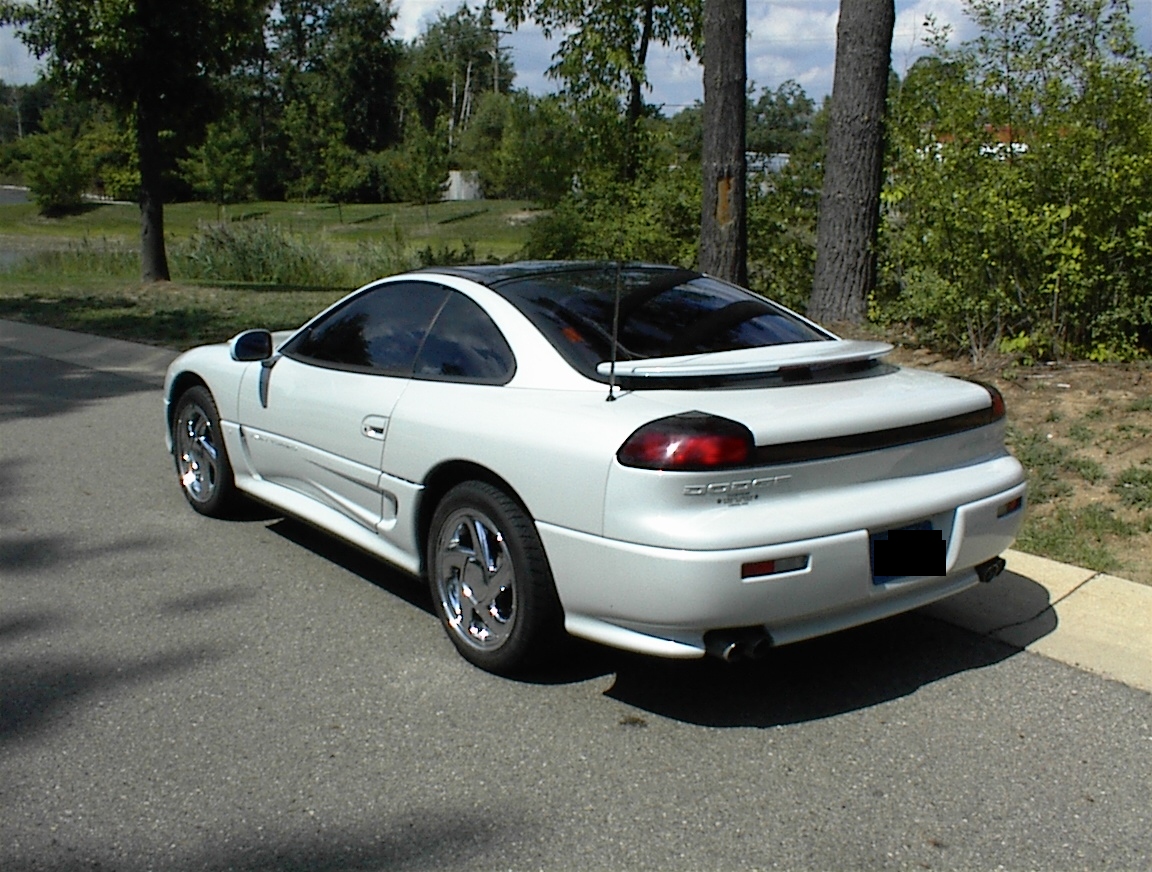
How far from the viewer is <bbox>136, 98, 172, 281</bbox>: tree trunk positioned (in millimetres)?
18594

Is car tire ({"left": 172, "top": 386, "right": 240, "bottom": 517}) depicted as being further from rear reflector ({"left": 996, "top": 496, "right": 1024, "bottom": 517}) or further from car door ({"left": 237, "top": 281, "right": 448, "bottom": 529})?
rear reflector ({"left": 996, "top": 496, "right": 1024, "bottom": 517})

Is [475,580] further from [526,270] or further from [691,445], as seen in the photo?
[526,270]

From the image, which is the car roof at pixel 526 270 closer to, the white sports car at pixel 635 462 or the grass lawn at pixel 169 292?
the white sports car at pixel 635 462

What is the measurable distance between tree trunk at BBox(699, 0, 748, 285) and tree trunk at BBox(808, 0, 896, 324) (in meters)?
0.95

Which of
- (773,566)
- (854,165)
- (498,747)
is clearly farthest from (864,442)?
(854,165)

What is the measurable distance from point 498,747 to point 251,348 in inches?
109

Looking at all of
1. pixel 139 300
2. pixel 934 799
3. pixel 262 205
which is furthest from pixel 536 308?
pixel 262 205

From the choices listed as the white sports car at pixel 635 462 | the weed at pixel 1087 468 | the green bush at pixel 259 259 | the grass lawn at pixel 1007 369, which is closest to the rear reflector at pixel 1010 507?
the white sports car at pixel 635 462

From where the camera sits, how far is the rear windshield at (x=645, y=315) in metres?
4.35

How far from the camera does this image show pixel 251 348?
5730 millimetres

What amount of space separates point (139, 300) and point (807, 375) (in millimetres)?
14972

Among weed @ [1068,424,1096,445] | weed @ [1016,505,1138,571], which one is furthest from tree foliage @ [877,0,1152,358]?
weed @ [1016,505,1138,571]

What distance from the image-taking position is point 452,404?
445 centimetres

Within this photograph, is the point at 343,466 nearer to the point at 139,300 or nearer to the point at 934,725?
the point at 934,725
